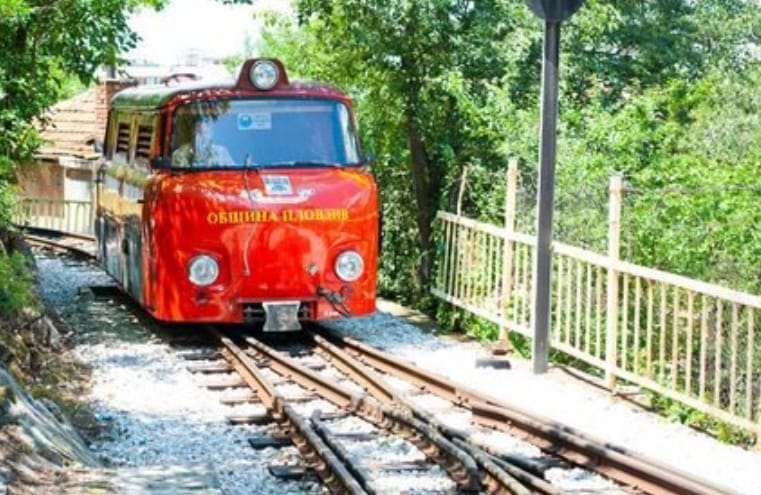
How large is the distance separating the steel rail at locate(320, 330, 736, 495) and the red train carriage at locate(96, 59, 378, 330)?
243 cm

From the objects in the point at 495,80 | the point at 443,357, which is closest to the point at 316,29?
the point at 495,80

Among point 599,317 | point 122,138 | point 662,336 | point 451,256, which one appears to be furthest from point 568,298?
point 122,138

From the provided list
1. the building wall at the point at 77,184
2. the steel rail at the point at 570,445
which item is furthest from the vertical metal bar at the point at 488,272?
the building wall at the point at 77,184

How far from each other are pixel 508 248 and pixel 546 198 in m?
1.86

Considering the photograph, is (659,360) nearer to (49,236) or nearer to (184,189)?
(184,189)

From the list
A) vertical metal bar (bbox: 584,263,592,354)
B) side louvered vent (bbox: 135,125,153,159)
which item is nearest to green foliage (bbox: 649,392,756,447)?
vertical metal bar (bbox: 584,263,592,354)

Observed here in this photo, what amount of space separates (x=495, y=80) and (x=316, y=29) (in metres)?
3.17

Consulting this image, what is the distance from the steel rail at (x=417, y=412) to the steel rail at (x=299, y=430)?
0.78 m

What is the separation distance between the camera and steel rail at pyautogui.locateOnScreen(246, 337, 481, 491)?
833 cm

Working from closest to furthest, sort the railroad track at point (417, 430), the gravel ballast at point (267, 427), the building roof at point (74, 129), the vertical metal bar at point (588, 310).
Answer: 1. the railroad track at point (417, 430)
2. the gravel ballast at point (267, 427)
3. the vertical metal bar at point (588, 310)
4. the building roof at point (74, 129)

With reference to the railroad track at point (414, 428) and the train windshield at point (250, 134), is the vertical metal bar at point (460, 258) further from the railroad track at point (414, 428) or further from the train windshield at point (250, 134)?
the railroad track at point (414, 428)

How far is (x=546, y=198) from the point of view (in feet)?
41.1

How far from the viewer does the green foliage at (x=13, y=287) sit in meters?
13.1

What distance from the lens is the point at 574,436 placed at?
28.8 ft
